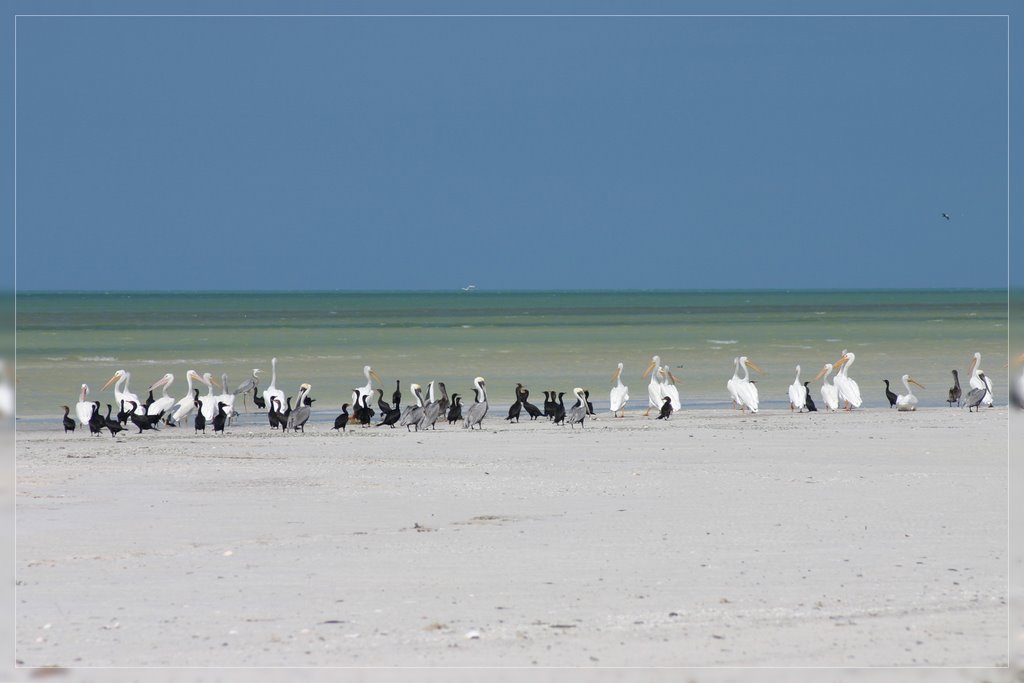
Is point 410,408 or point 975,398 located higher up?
point 975,398

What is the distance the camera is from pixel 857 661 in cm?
470

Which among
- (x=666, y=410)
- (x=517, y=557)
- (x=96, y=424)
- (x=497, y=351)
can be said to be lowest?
(x=517, y=557)

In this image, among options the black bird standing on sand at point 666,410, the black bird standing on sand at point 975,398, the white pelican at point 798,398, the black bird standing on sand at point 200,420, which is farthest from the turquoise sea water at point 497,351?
the black bird standing on sand at point 200,420

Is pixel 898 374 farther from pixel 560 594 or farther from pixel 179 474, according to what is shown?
pixel 560 594

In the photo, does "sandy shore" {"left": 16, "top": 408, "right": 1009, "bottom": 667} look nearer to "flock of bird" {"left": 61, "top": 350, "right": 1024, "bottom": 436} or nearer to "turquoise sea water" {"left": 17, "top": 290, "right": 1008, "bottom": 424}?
"flock of bird" {"left": 61, "top": 350, "right": 1024, "bottom": 436}

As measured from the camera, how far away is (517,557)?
642 centimetres

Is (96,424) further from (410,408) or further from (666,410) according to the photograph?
(666,410)

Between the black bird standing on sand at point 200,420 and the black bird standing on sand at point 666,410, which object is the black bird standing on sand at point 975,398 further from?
the black bird standing on sand at point 200,420

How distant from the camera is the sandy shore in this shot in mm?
4918

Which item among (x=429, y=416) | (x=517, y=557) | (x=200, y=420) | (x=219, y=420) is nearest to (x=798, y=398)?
(x=429, y=416)

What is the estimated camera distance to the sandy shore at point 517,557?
4.92m

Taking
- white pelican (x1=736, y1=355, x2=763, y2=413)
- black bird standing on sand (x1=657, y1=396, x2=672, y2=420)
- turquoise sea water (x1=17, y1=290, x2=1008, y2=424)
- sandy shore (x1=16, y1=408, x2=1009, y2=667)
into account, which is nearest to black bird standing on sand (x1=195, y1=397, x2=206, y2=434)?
sandy shore (x1=16, y1=408, x2=1009, y2=667)

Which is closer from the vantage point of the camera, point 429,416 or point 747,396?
point 429,416

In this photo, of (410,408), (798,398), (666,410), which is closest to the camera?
(410,408)
